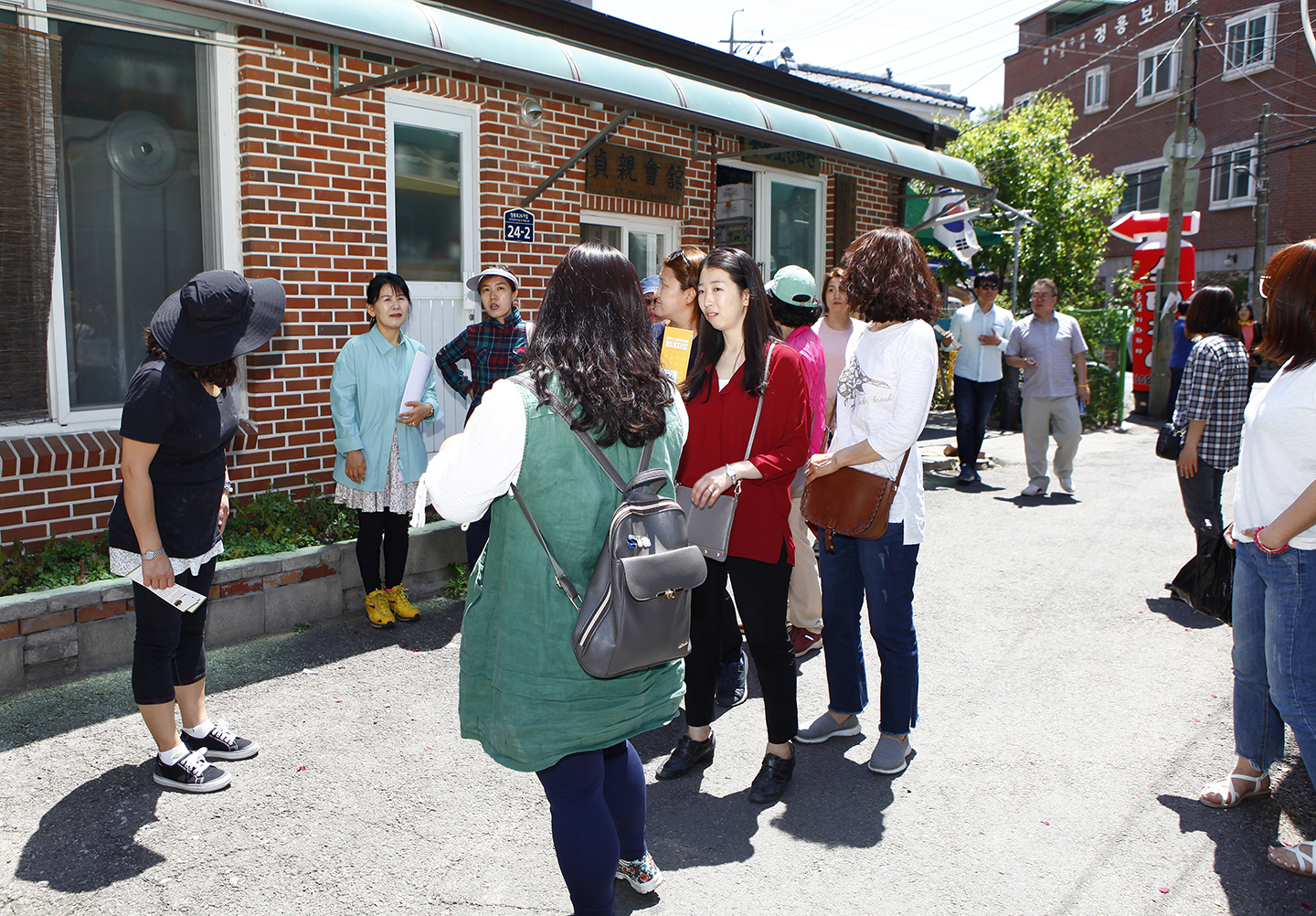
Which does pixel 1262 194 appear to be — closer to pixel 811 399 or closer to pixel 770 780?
pixel 811 399

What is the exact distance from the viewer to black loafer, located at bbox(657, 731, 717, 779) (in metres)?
3.63

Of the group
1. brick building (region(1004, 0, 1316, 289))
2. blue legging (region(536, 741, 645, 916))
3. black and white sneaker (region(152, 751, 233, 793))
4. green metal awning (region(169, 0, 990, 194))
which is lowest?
black and white sneaker (region(152, 751, 233, 793))

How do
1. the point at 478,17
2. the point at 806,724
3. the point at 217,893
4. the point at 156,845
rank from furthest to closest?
the point at 478,17 < the point at 806,724 < the point at 156,845 < the point at 217,893

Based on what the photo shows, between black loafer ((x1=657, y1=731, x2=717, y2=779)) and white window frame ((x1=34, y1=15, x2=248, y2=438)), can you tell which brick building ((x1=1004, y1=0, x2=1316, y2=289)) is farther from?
black loafer ((x1=657, y1=731, x2=717, y2=779))

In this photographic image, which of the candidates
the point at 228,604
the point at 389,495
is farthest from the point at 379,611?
the point at 228,604

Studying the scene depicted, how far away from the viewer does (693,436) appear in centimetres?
340

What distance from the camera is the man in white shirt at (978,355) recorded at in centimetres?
904

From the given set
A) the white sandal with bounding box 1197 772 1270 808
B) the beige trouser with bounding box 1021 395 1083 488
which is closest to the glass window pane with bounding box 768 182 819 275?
the beige trouser with bounding box 1021 395 1083 488

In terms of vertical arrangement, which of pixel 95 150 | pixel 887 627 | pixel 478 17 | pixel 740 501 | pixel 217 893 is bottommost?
pixel 217 893

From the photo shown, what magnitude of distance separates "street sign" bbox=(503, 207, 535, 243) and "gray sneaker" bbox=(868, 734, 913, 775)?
4.99 m

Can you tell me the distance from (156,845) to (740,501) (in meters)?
2.31

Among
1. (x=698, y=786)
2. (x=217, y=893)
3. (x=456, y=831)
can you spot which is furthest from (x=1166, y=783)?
(x=217, y=893)

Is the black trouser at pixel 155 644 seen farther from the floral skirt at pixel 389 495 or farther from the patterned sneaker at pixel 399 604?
the patterned sneaker at pixel 399 604

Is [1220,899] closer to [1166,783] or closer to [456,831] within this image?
[1166,783]
